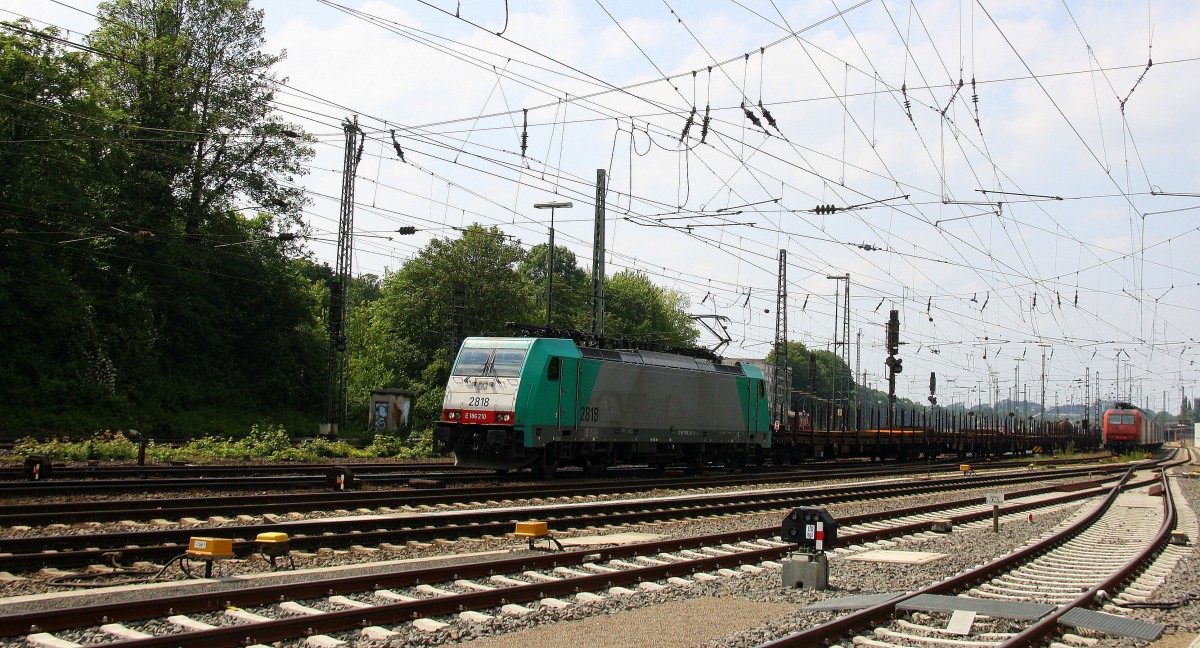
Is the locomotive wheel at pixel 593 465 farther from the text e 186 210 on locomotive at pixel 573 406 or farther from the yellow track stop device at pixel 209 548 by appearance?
the yellow track stop device at pixel 209 548

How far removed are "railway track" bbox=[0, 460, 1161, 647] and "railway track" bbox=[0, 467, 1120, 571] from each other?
2312 mm

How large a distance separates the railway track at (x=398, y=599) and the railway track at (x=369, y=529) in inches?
91.0

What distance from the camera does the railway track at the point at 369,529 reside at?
10078 millimetres

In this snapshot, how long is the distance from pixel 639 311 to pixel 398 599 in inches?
3247

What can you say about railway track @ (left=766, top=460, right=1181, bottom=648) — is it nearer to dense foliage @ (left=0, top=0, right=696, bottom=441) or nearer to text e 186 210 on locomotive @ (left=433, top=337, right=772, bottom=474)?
text e 186 210 on locomotive @ (left=433, top=337, right=772, bottom=474)

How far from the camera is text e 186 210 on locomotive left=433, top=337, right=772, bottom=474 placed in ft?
73.6

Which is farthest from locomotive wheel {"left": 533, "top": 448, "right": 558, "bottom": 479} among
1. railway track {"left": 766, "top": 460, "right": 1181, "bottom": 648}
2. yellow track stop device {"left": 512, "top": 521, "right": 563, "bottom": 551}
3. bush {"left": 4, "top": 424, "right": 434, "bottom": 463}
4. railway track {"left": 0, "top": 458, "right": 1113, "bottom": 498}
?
railway track {"left": 766, "top": 460, "right": 1181, "bottom": 648}

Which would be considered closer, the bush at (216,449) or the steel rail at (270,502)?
the steel rail at (270,502)

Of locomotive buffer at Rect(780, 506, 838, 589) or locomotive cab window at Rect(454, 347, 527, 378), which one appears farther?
locomotive cab window at Rect(454, 347, 527, 378)

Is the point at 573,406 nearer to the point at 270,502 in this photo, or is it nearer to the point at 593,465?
the point at 593,465

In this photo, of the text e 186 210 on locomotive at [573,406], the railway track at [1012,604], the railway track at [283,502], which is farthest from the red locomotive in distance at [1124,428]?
the railway track at [1012,604]

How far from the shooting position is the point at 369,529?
1330 centimetres

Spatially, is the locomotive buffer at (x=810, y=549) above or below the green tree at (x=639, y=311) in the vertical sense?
below

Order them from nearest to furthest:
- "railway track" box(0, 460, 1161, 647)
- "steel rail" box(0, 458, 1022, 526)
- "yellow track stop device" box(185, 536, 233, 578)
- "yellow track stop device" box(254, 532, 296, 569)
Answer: "railway track" box(0, 460, 1161, 647) → "yellow track stop device" box(185, 536, 233, 578) → "yellow track stop device" box(254, 532, 296, 569) → "steel rail" box(0, 458, 1022, 526)
